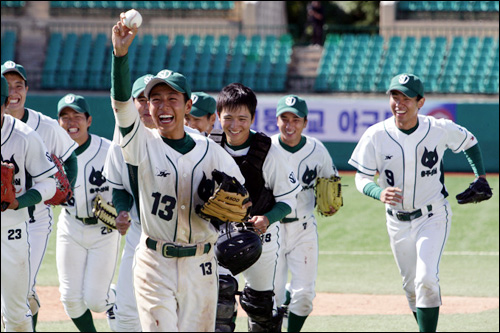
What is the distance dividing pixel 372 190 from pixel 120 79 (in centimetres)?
314

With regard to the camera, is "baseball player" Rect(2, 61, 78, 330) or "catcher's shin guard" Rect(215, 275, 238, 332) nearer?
"catcher's shin guard" Rect(215, 275, 238, 332)

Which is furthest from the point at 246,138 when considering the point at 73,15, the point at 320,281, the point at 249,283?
the point at 73,15

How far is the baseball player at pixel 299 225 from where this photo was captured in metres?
7.32

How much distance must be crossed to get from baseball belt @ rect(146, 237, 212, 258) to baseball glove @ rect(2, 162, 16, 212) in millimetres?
956

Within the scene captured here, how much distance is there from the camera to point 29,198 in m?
5.47

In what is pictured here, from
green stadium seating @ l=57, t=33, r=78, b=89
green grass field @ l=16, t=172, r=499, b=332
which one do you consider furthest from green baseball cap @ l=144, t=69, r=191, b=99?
green stadium seating @ l=57, t=33, r=78, b=89

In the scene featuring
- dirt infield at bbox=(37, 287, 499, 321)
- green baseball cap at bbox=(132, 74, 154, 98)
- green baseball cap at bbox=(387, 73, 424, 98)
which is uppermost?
green baseball cap at bbox=(387, 73, 424, 98)

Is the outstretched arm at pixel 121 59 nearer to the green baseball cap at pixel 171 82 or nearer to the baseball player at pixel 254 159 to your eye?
the green baseball cap at pixel 171 82

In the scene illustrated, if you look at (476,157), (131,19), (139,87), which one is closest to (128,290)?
(139,87)

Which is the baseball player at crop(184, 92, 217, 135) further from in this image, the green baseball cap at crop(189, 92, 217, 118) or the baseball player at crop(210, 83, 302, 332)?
the baseball player at crop(210, 83, 302, 332)

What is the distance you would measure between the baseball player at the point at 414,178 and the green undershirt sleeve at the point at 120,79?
9.96 ft

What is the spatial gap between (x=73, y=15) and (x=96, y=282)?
18435mm

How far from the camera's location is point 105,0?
24.7 m

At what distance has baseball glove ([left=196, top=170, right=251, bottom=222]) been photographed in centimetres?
478
